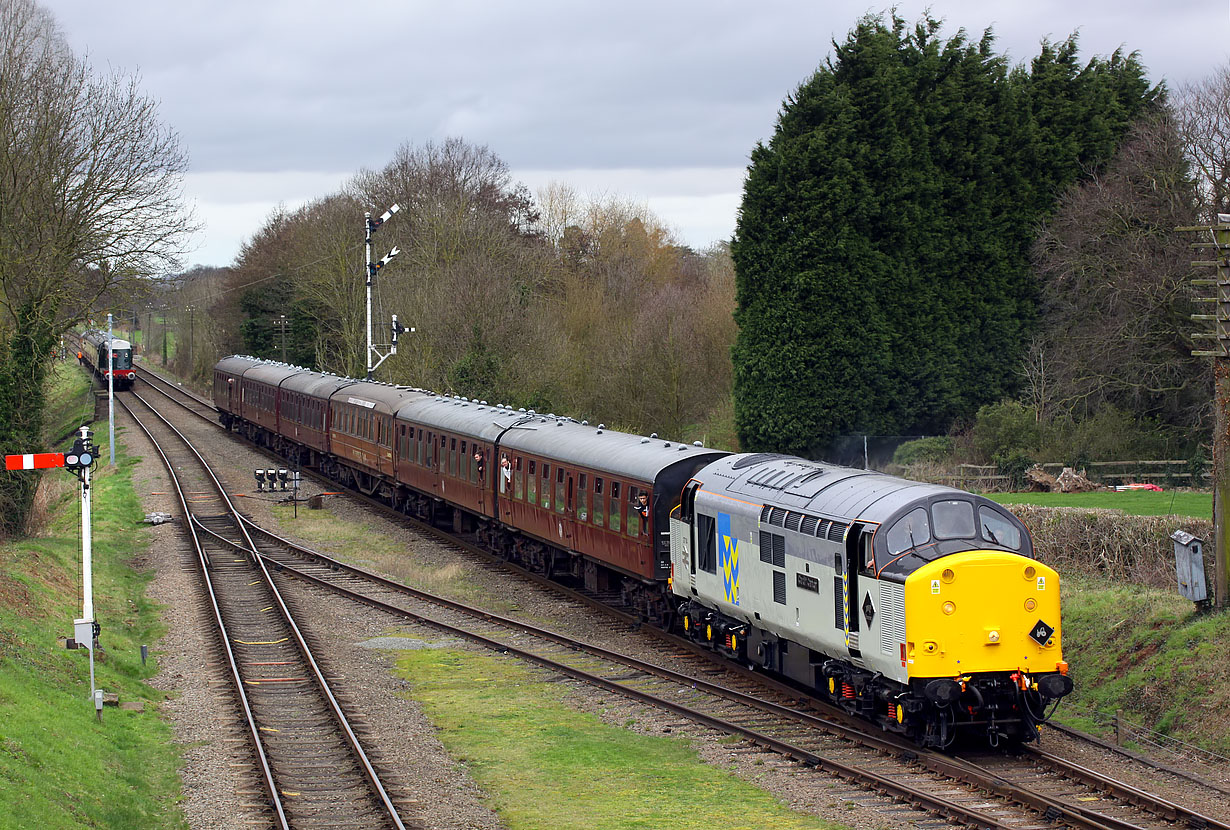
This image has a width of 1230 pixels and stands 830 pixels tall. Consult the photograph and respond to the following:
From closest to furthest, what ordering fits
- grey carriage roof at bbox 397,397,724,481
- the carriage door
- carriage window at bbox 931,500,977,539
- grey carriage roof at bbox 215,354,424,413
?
carriage window at bbox 931,500,977,539, the carriage door, grey carriage roof at bbox 397,397,724,481, grey carriage roof at bbox 215,354,424,413

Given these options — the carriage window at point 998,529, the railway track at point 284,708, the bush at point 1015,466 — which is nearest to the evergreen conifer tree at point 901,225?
the bush at point 1015,466

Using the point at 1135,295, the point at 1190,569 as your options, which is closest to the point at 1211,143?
the point at 1135,295

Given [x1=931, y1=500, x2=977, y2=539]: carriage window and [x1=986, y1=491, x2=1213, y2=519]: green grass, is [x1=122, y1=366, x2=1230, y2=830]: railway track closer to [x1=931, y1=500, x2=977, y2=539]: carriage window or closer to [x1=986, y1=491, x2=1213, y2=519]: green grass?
[x1=931, y1=500, x2=977, y2=539]: carriage window

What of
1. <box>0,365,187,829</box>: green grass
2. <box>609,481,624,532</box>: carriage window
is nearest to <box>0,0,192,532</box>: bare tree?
<box>0,365,187,829</box>: green grass

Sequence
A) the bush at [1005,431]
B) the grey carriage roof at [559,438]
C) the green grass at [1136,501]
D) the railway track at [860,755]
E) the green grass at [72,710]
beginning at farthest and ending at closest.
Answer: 1. the bush at [1005,431]
2. the green grass at [1136,501]
3. the grey carriage roof at [559,438]
4. the green grass at [72,710]
5. the railway track at [860,755]

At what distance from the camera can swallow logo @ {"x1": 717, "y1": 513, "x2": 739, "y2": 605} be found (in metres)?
17.1

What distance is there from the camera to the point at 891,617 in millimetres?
13188

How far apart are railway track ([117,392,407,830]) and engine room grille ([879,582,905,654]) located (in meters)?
5.29

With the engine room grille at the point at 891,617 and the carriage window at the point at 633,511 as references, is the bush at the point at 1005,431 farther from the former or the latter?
the engine room grille at the point at 891,617

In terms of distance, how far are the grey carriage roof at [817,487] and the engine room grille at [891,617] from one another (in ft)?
2.62

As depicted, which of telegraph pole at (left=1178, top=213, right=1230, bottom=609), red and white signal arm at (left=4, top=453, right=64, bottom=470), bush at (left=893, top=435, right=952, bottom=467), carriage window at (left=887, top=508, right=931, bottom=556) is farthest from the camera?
bush at (left=893, top=435, right=952, bottom=467)

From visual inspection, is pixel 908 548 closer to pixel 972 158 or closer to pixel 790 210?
pixel 790 210

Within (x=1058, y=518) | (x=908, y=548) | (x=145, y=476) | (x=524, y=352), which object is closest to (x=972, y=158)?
(x=524, y=352)

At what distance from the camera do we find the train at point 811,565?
13.1m
